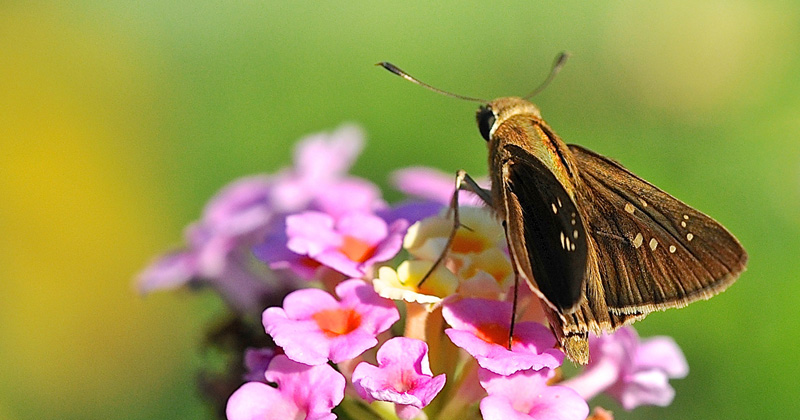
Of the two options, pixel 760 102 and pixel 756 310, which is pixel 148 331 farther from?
pixel 760 102

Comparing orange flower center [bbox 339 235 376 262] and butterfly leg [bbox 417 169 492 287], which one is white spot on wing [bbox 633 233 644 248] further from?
orange flower center [bbox 339 235 376 262]

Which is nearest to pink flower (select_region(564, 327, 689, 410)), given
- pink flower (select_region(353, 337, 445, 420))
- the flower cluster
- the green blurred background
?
the flower cluster

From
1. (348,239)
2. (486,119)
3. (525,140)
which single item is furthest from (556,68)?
(348,239)

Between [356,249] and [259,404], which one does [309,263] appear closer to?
[356,249]

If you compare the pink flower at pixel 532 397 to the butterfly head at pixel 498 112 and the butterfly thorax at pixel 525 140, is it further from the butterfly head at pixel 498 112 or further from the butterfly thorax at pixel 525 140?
the butterfly head at pixel 498 112

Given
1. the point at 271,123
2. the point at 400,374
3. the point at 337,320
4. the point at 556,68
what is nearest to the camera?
the point at 400,374

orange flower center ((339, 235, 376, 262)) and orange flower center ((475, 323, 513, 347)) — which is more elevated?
orange flower center ((339, 235, 376, 262))

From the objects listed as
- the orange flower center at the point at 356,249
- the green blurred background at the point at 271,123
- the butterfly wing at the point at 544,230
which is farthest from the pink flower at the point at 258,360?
the green blurred background at the point at 271,123

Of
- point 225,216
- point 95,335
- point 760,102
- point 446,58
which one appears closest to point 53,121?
point 95,335
